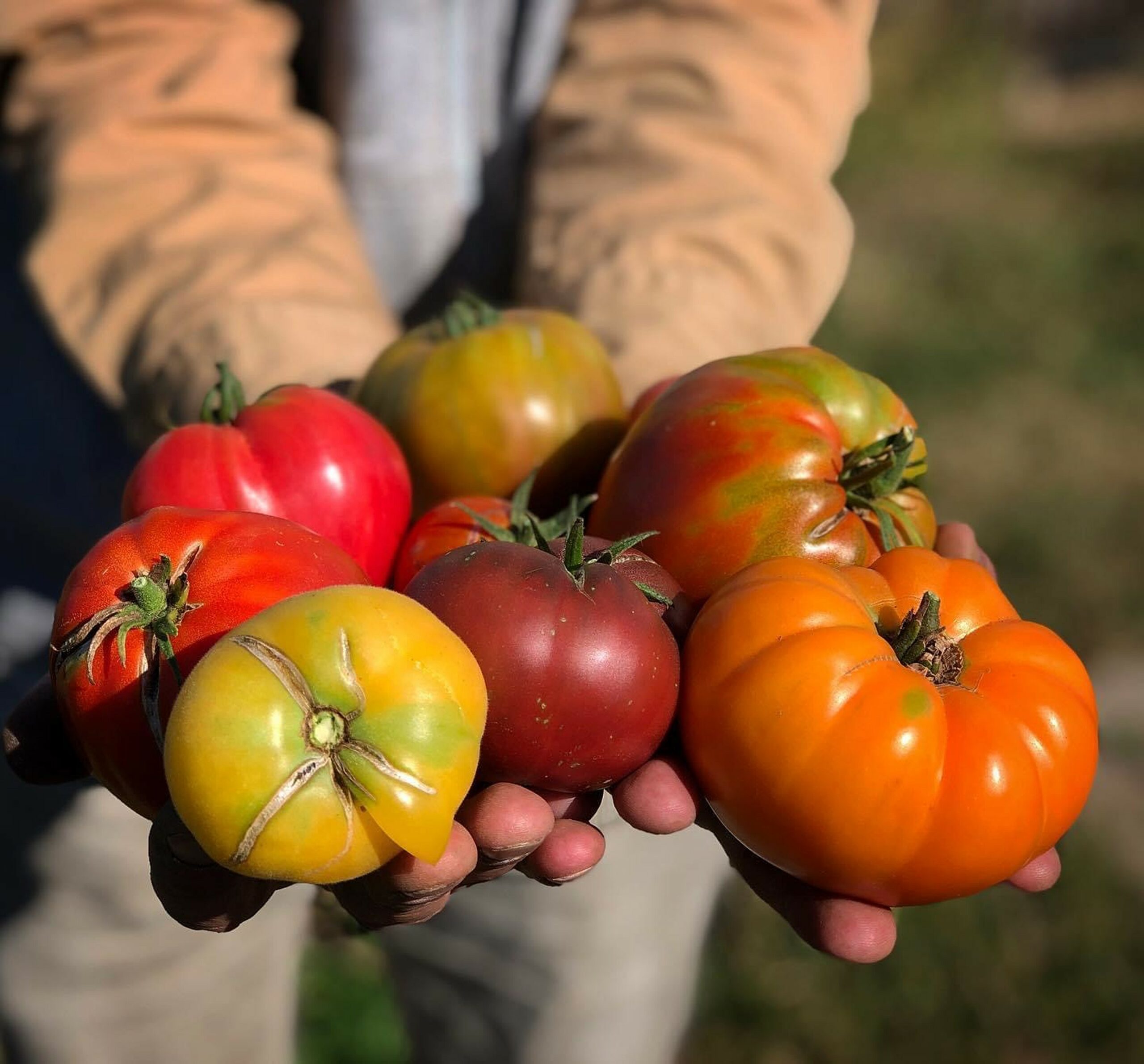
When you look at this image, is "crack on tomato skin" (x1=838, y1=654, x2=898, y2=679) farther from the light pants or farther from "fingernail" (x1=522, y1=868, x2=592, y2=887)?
the light pants

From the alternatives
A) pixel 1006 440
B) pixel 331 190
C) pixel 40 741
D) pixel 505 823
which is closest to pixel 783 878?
pixel 505 823

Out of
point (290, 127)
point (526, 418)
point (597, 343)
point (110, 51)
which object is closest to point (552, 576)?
point (526, 418)

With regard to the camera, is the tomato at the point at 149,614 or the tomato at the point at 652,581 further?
the tomato at the point at 652,581

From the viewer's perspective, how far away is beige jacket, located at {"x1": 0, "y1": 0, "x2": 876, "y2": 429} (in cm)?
196

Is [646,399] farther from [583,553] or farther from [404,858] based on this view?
[404,858]

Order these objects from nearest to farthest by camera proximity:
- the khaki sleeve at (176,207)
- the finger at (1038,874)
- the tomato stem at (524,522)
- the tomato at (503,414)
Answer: the finger at (1038,874), the tomato stem at (524,522), the tomato at (503,414), the khaki sleeve at (176,207)

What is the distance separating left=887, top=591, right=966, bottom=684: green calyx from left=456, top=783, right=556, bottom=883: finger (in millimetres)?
379

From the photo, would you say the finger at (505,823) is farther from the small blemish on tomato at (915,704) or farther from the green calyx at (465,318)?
the green calyx at (465,318)

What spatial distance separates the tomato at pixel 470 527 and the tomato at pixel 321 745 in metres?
0.33

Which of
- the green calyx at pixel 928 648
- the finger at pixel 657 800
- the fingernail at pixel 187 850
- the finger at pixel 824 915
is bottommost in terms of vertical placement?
the finger at pixel 824 915

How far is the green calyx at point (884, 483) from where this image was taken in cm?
132

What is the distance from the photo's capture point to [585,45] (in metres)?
2.20

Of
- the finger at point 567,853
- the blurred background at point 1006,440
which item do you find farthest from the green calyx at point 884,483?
the blurred background at point 1006,440

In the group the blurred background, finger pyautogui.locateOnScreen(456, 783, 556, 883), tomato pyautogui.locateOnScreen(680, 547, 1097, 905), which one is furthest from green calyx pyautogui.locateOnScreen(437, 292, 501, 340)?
the blurred background
